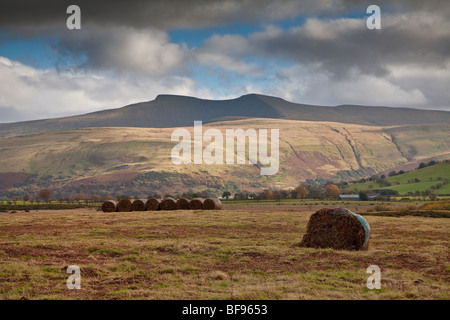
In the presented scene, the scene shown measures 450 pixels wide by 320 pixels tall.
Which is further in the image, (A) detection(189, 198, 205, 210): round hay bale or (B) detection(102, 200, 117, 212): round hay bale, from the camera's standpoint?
(B) detection(102, 200, 117, 212): round hay bale

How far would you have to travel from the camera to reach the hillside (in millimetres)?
116938

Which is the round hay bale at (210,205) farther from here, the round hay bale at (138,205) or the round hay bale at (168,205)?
the round hay bale at (138,205)

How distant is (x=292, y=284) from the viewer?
51.1 feet

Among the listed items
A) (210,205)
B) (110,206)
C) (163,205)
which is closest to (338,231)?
(210,205)

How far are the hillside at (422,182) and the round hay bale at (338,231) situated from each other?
91.9 metres

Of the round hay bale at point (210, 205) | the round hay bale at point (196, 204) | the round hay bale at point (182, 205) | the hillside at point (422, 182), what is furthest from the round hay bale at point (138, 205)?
the hillside at point (422, 182)

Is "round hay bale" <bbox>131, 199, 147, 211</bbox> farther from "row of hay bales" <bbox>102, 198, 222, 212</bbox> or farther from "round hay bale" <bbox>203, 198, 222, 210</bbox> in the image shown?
"round hay bale" <bbox>203, 198, 222, 210</bbox>

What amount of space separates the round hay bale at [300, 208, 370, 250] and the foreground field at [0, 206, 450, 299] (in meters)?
0.86

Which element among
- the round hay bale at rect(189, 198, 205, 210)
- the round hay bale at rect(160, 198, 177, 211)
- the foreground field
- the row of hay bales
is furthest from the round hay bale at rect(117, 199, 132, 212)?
the foreground field

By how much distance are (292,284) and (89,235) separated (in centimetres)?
1812

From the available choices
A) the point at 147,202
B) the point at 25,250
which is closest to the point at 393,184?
the point at 147,202

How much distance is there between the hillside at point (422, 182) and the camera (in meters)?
117

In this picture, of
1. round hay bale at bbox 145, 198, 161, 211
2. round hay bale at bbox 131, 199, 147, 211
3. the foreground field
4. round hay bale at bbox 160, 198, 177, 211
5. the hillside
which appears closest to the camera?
the foreground field
